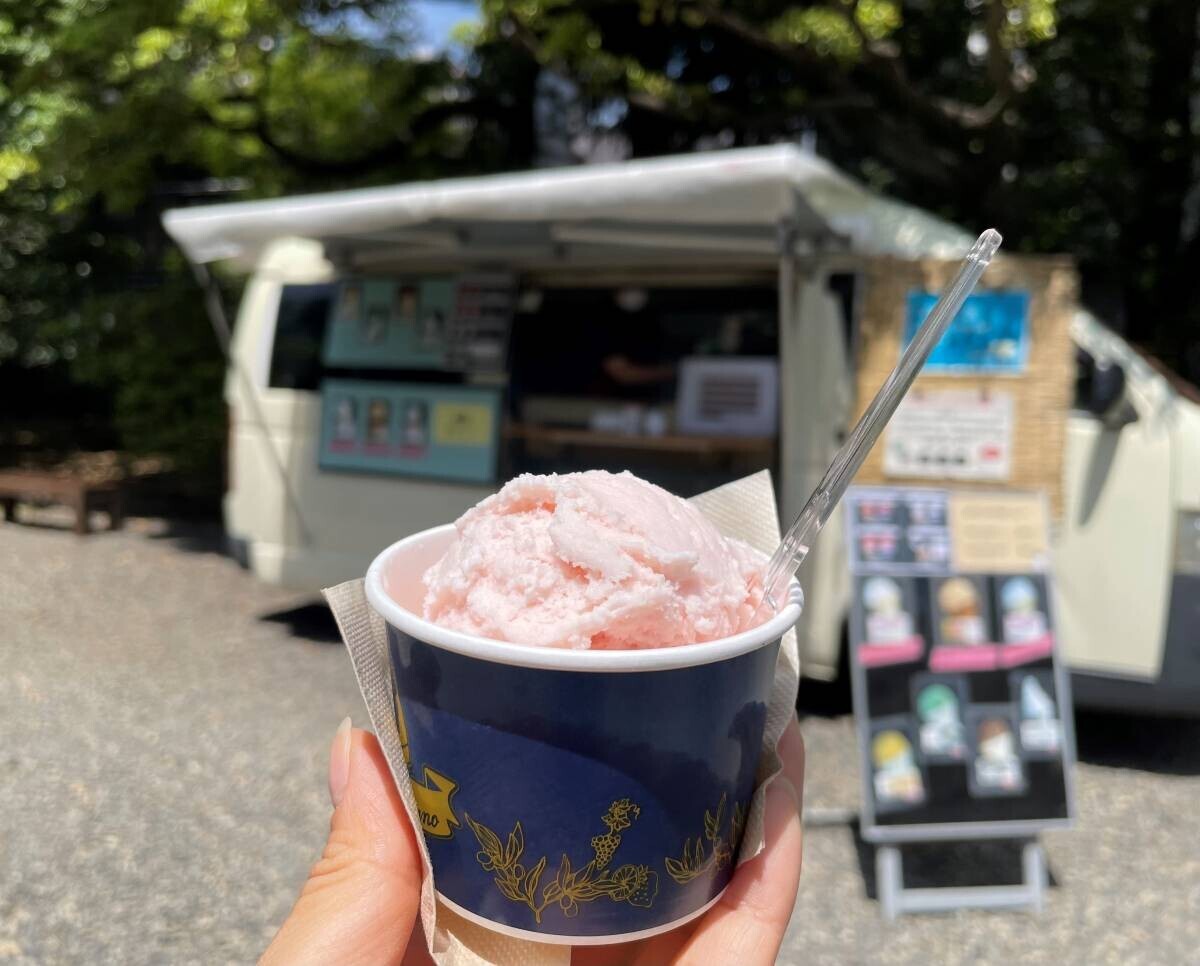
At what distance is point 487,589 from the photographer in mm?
1171

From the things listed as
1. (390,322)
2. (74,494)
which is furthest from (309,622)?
(74,494)

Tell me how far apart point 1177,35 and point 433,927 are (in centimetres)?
859

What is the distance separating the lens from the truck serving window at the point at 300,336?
5793 millimetres

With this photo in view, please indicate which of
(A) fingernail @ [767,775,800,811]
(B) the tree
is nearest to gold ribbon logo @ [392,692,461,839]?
(A) fingernail @ [767,775,800,811]

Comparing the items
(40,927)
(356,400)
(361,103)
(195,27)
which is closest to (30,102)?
(195,27)

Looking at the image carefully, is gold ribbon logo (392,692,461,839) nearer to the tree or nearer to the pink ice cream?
the pink ice cream

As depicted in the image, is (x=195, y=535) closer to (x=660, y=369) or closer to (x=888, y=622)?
(x=660, y=369)

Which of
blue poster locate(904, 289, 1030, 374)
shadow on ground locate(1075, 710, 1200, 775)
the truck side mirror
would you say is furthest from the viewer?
shadow on ground locate(1075, 710, 1200, 775)

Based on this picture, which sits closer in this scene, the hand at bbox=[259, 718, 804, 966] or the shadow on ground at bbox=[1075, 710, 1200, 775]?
the hand at bbox=[259, 718, 804, 966]

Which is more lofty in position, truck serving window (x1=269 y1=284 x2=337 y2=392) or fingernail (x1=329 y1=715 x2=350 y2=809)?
fingernail (x1=329 y1=715 x2=350 y2=809)

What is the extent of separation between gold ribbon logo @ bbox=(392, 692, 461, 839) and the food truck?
111 inches

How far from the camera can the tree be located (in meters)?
7.05

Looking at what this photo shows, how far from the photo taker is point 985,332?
3.60 metres

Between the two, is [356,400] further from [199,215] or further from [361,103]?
[361,103]
